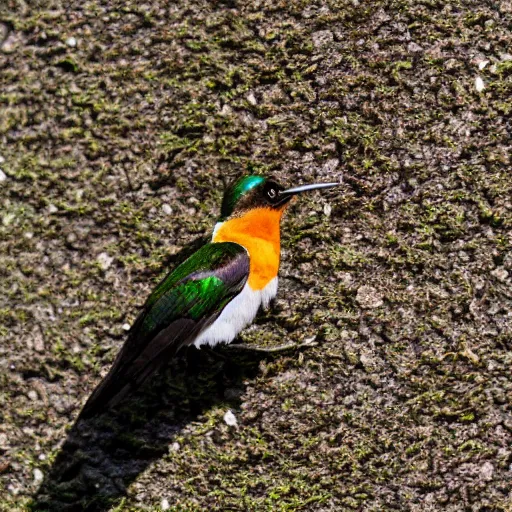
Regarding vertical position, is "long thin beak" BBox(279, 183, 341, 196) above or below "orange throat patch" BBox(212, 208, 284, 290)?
above

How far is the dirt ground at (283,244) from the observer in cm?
355

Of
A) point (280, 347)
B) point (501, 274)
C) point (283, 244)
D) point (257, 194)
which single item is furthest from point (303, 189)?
point (501, 274)

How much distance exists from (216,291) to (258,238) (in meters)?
0.33

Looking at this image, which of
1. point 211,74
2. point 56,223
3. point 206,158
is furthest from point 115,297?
point 211,74

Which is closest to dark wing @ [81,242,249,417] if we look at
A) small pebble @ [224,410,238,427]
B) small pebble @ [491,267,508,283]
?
small pebble @ [224,410,238,427]

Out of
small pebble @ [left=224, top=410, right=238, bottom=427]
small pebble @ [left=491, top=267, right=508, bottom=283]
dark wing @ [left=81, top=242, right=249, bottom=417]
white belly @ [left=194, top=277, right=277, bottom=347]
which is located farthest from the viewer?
small pebble @ [left=224, top=410, right=238, bottom=427]

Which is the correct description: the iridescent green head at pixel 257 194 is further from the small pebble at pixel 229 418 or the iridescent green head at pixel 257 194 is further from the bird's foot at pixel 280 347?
the small pebble at pixel 229 418

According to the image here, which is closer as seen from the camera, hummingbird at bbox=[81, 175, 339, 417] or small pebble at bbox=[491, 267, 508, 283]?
hummingbird at bbox=[81, 175, 339, 417]

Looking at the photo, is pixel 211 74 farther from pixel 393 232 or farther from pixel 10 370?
pixel 10 370

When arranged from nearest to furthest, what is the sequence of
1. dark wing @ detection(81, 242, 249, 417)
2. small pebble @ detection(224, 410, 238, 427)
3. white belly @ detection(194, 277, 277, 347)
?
1. dark wing @ detection(81, 242, 249, 417)
2. white belly @ detection(194, 277, 277, 347)
3. small pebble @ detection(224, 410, 238, 427)

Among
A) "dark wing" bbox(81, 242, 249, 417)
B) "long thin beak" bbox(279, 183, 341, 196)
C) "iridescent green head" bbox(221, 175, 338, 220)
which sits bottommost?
"dark wing" bbox(81, 242, 249, 417)

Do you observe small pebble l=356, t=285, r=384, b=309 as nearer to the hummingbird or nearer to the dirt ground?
the dirt ground

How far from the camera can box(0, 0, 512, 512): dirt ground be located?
355 cm

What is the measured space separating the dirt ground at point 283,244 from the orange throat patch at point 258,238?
160 mm
